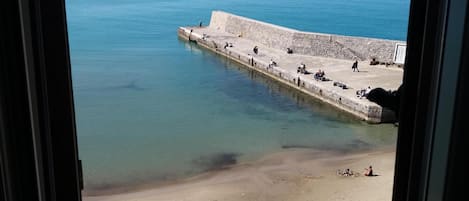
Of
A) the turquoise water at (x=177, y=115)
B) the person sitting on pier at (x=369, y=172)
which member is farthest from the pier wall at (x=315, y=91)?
the person sitting on pier at (x=369, y=172)

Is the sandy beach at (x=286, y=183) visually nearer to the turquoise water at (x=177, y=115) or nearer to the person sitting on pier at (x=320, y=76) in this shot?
the turquoise water at (x=177, y=115)

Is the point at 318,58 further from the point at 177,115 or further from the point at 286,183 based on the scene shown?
the point at 286,183

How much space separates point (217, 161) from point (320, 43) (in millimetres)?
5719

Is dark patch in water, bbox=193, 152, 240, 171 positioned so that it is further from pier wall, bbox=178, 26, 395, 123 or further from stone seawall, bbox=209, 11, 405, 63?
stone seawall, bbox=209, 11, 405, 63

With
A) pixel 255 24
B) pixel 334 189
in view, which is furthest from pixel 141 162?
pixel 255 24

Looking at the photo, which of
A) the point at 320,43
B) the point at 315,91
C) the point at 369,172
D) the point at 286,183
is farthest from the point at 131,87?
the point at 369,172

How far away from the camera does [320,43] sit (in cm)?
1270

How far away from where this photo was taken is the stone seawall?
39.3 ft

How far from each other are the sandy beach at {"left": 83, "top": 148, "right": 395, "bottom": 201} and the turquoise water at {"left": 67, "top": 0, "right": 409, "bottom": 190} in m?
0.36

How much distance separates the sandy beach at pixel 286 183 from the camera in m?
6.76

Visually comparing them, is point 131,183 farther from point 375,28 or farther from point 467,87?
point 375,28

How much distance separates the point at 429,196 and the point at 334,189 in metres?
6.60

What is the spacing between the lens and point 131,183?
7359 millimetres

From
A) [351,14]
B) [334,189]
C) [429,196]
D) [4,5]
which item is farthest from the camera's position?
[351,14]
